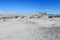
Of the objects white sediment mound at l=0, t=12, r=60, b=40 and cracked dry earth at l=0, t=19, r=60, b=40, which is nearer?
cracked dry earth at l=0, t=19, r=60, b=40

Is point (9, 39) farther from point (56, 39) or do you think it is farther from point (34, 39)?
point (56, 39)

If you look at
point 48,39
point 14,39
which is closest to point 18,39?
point 14,39

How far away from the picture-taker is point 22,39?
44.2ft

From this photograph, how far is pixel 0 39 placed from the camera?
1291cm

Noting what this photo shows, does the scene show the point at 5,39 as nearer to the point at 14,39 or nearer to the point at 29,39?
the point at 14,39

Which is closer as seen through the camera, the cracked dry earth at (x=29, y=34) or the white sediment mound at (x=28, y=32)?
the cracked dry earth at (x=29, y=34)

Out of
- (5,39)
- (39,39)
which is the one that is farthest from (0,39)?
(39,39)

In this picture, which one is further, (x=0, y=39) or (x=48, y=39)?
(x=48, y=39)

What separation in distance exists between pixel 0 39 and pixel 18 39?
5.02 feet

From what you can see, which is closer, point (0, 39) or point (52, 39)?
point (0, 39)

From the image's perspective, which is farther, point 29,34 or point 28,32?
point 28,32

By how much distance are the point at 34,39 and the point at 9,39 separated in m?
2.14

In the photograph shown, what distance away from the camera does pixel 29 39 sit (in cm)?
1353

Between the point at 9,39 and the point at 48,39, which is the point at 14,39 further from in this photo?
the point at 48,39
